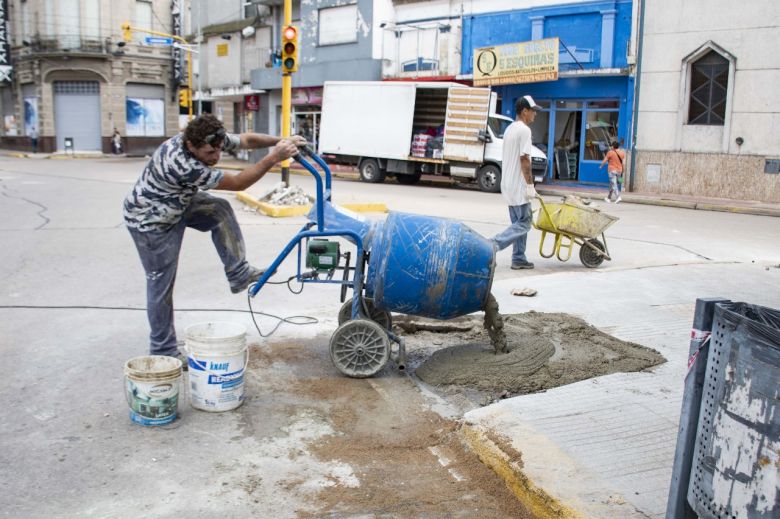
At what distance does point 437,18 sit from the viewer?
29203 mm

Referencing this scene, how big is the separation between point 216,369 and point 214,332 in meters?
0.33

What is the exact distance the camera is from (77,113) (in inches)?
1790

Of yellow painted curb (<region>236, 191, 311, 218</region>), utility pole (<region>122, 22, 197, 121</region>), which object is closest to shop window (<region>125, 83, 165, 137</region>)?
utility pole (<region>122, 22, 197, 121</region>)

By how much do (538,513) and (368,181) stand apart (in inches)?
918

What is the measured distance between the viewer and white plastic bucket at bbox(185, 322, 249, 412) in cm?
459

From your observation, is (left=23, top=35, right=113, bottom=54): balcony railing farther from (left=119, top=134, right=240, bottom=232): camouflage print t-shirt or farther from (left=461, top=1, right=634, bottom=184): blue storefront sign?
(left=119, top=134, right=240, bottom=232): camouflage print t-shirt

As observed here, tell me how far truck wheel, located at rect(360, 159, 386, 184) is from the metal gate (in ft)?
83.0

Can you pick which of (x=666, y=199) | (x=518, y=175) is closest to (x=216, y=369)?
(x=518, y=175)

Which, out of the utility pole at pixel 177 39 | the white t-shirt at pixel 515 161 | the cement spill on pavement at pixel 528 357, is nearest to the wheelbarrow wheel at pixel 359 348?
the cement spill on pavement at pixel 528 357

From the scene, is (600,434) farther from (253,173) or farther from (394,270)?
(253,173)

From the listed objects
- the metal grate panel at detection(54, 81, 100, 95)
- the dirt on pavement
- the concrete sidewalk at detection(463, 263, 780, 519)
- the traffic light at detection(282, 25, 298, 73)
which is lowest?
the dirt on pavement

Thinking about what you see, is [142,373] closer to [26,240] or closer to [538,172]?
[26,240]

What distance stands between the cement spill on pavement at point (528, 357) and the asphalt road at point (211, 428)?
39 centimetres

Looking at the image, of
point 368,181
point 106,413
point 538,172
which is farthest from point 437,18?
point 106,413
